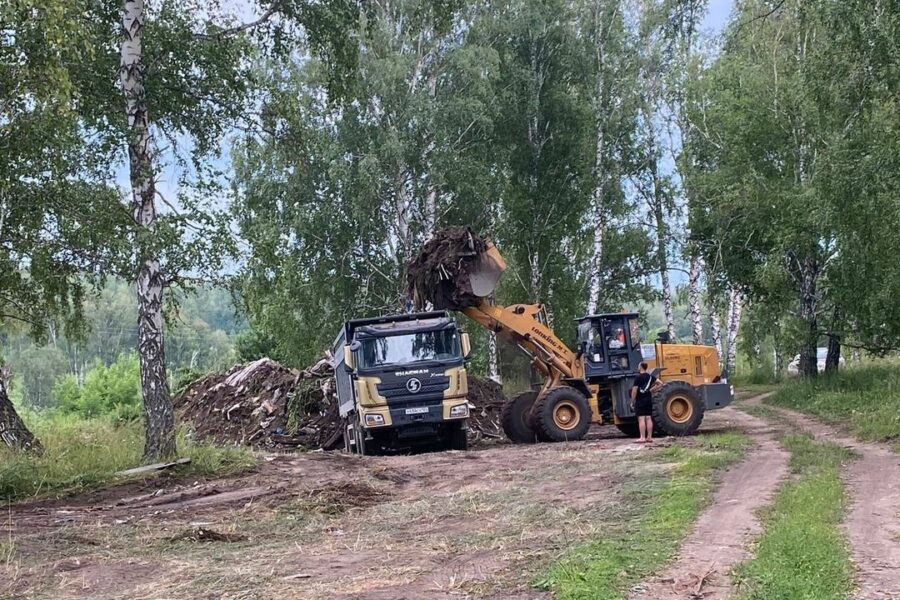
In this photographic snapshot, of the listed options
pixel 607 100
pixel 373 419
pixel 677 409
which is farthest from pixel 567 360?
pixel 607 100

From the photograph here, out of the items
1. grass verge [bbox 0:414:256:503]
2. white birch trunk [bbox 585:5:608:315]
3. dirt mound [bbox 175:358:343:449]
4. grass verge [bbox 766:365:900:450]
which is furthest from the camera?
white birch trunk [bbox 585:5:608:315]

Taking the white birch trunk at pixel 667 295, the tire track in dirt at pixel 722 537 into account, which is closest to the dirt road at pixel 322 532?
the tire track in dirt at pixel 722 537

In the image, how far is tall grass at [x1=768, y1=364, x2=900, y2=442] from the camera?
15211mm

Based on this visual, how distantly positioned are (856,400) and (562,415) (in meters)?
7.40

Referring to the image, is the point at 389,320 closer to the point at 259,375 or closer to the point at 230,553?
the point at 259,375

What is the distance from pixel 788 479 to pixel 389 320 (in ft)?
29.3

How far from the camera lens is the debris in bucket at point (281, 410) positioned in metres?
20.3

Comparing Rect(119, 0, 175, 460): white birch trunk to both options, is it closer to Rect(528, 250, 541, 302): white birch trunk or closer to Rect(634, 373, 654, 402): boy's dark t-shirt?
Rect(634, 373, 654, 402): boy's dark t-shirt

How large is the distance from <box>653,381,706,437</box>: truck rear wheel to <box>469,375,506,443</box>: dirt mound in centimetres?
447

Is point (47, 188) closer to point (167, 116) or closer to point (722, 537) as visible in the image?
point (167, 116)

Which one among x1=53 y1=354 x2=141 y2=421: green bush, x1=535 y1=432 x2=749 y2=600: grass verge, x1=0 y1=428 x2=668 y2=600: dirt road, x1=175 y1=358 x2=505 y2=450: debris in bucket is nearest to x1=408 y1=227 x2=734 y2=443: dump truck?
x1=175 y1=358 x2=505 y2=450: debris in bucket

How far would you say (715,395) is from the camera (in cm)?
1841

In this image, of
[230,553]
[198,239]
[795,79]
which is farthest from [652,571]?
[795,79]

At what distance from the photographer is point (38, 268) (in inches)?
441
